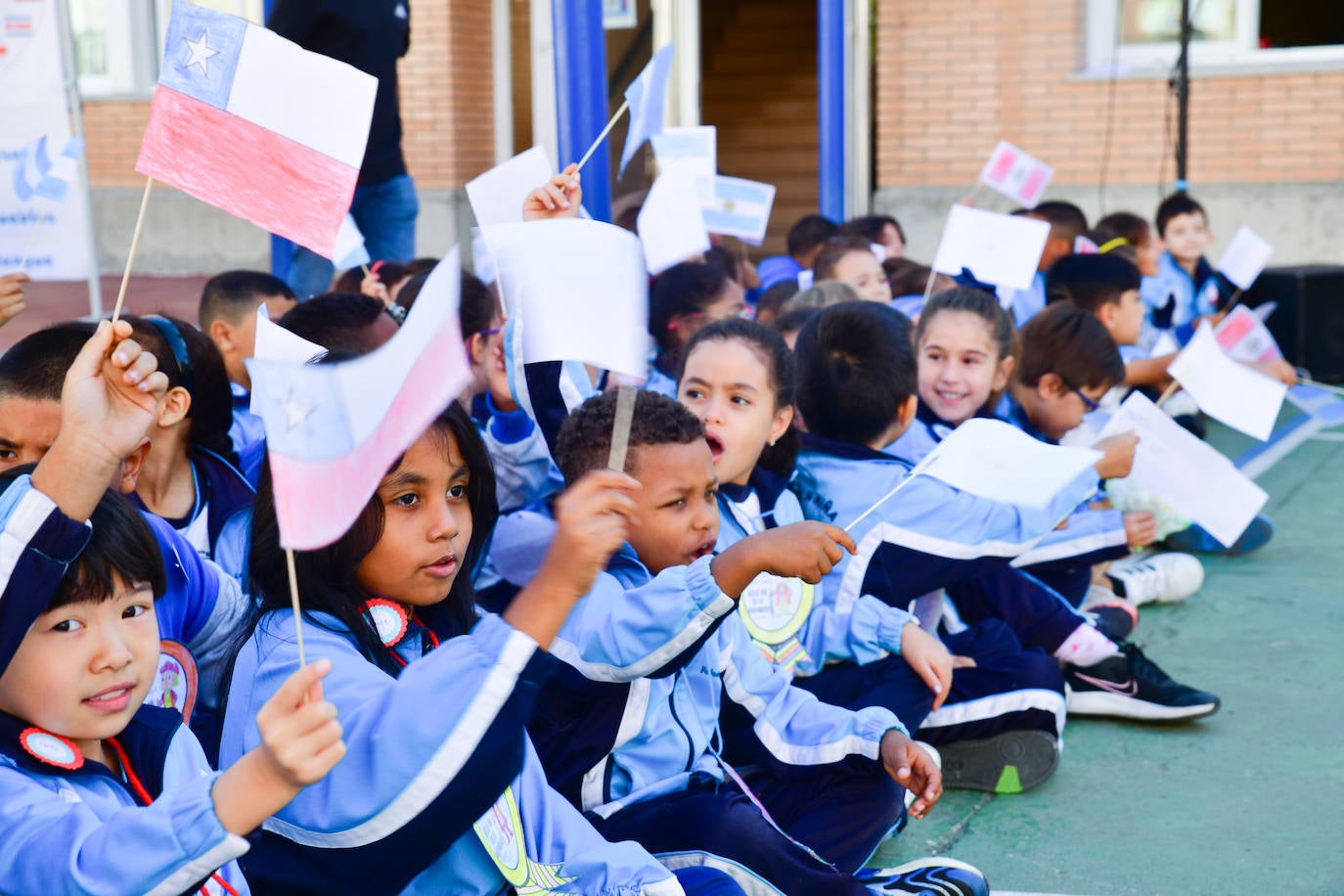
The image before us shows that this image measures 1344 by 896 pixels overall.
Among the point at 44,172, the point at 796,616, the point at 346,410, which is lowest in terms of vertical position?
the point at 796,616

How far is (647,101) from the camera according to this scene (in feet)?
10.9

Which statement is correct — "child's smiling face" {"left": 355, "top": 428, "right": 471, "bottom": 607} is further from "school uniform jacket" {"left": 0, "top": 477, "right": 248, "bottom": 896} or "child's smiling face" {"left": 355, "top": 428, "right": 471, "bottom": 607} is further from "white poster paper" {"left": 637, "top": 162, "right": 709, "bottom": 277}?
"white poster paper" {"left": 637, "top": 162, "right": 709, "bottom": 277}

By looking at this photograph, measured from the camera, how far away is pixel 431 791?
1.45 metres

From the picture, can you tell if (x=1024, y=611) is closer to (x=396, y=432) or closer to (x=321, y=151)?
(x=321, y=151)

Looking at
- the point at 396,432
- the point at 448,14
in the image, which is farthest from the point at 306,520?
the point at 448,14

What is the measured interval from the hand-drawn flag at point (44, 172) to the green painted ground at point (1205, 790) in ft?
8.67

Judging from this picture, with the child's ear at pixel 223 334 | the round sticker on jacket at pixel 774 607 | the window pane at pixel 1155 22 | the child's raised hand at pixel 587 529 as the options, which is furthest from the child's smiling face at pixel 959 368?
the window pane at pixel 1155 22

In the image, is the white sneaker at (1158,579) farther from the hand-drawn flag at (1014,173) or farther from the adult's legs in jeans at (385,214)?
the hand-drawn flag at (1014,173)

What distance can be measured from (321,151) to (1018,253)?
3236 millimetres

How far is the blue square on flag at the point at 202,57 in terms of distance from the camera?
182 centimetres

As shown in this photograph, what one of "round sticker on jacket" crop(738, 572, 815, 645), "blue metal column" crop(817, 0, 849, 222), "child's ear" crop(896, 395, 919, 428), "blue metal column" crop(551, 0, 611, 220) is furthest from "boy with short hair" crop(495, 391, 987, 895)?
"blue metal column" crop(817, 0, 849, 222)

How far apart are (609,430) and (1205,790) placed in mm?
1586

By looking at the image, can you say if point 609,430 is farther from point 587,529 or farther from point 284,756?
point 284,756

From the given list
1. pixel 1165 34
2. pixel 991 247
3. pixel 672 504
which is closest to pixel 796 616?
pixel 672 504
